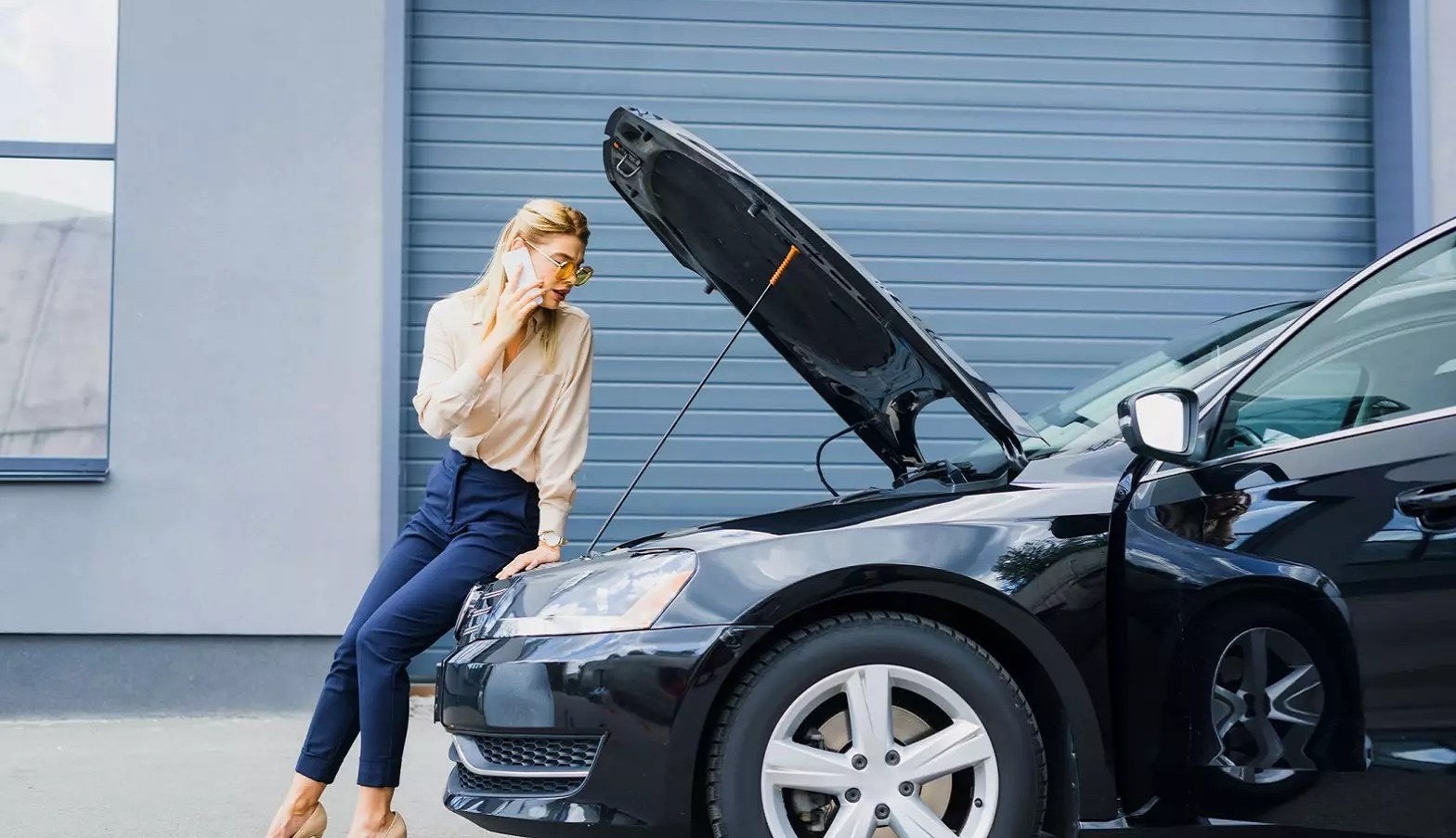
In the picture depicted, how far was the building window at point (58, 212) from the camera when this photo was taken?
6086 millimetres

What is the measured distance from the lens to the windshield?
3100 millimetres

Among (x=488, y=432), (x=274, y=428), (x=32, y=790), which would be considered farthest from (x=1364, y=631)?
(x=274, y=428)

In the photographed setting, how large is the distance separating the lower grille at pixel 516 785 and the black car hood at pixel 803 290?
1184 mm

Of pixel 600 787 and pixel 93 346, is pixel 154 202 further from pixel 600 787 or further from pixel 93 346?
pixel 600 787

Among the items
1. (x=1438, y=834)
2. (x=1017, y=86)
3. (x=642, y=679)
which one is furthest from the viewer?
(x=1017, y=86)

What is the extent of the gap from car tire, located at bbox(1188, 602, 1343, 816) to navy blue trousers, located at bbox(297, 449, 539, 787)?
1761 mm

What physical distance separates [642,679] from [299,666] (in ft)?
12.1

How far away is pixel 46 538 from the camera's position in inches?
230

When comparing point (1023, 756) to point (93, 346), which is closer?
point (1023, 756)

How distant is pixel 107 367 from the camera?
6.11 meters

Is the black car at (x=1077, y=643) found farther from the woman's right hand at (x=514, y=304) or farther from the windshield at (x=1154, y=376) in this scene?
the woman's right hand at (x=514, y=304)

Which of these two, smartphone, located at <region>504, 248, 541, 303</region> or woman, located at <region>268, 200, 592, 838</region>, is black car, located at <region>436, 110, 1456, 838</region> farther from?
smartphone, located at <region>504, 248, 541, 303</region>

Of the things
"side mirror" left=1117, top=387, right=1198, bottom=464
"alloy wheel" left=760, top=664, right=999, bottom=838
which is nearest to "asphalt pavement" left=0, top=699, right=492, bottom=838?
"alloy wheel" left=760, top=664, right=999, bottom=838

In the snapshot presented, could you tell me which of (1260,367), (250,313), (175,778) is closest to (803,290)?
(1260,367)
